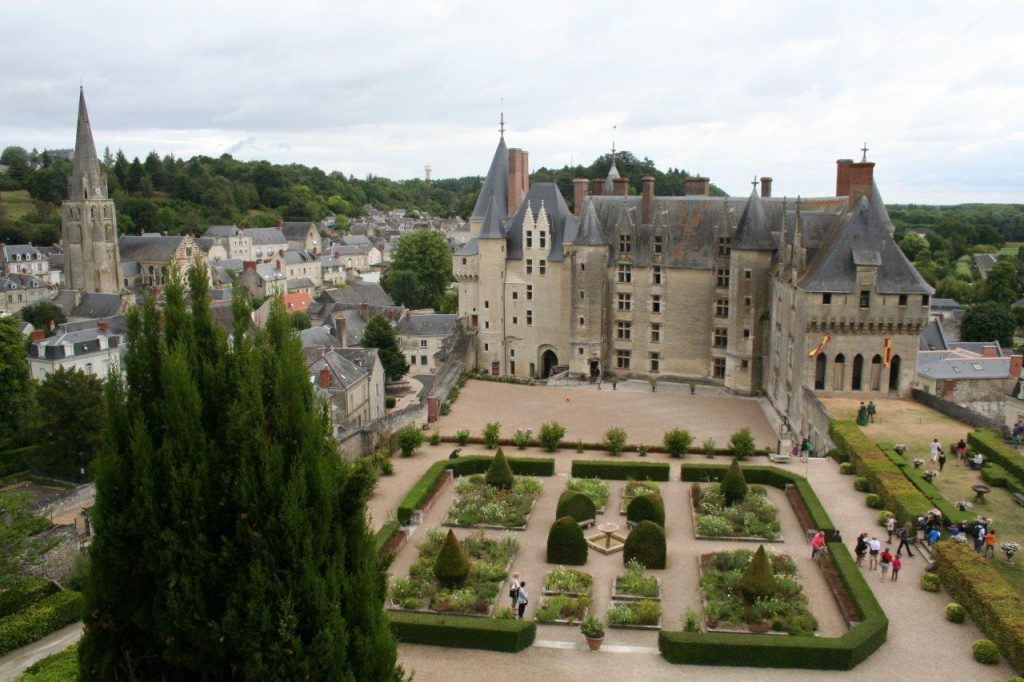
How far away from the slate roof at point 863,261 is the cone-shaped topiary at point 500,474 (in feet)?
52.1

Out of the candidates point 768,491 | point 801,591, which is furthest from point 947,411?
point 801,591

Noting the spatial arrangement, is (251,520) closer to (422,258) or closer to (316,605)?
(316,605)

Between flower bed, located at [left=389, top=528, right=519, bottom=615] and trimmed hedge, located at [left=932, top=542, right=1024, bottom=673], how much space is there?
1106cm

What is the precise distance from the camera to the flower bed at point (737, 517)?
84.1 feet

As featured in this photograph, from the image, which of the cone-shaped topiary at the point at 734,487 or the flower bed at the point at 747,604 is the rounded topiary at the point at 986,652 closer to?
the flower bed at the point at 747,604

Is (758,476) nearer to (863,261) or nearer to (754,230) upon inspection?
(863,261)

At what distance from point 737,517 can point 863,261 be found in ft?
50.2

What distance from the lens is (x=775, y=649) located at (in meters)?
18.5

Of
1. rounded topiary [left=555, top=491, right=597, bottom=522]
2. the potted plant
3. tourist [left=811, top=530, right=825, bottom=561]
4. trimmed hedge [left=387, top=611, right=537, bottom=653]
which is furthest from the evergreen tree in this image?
the potted plant

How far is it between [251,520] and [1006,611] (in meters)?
16.3

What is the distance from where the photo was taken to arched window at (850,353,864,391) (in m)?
37.3

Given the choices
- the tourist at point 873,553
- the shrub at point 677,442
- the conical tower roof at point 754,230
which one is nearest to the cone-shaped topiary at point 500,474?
the shrub at point 677,442

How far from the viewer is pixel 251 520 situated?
37.0ft

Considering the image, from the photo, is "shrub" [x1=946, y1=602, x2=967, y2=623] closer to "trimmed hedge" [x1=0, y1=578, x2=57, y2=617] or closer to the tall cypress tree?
the tall cypress tree
